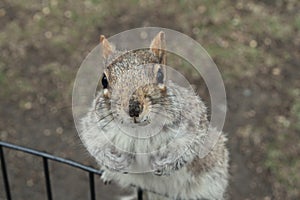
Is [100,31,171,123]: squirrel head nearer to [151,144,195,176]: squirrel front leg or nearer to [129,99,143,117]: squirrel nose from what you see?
[129,99,143,117]: squirrel nose

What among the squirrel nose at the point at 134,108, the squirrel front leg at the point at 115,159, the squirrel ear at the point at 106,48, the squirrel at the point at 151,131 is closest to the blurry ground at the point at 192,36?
the squirrel at the point at 151,131

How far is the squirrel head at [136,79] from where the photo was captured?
1.21 meters

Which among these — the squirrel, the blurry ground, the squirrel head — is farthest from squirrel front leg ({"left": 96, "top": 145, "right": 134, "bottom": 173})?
the blurry ground

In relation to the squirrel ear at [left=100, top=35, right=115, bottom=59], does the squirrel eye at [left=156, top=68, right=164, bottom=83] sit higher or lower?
lower

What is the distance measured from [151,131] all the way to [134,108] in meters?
0.21

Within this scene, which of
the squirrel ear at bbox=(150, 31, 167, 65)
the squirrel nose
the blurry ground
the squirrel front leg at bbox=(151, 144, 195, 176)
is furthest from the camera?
the blurry ground

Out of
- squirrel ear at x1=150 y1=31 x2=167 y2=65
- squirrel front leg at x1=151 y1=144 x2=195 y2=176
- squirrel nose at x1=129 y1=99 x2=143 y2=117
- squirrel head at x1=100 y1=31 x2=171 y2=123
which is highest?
squirrel ear at x1=150 y1=31 x2=167 y2=65

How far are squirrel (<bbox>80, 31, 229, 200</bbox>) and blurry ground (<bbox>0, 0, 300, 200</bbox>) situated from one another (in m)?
0.97

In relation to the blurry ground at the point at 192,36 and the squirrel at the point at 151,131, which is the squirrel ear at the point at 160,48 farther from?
the blurry ground at the point at 192,36

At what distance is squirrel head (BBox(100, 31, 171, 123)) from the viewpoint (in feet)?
3.98

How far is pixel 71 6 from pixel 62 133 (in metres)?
1.04

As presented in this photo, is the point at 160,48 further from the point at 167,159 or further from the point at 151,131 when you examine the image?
the point at 167,159

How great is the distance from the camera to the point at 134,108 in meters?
1.20

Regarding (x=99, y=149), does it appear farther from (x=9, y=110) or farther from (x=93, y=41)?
(x=93, y=41)
